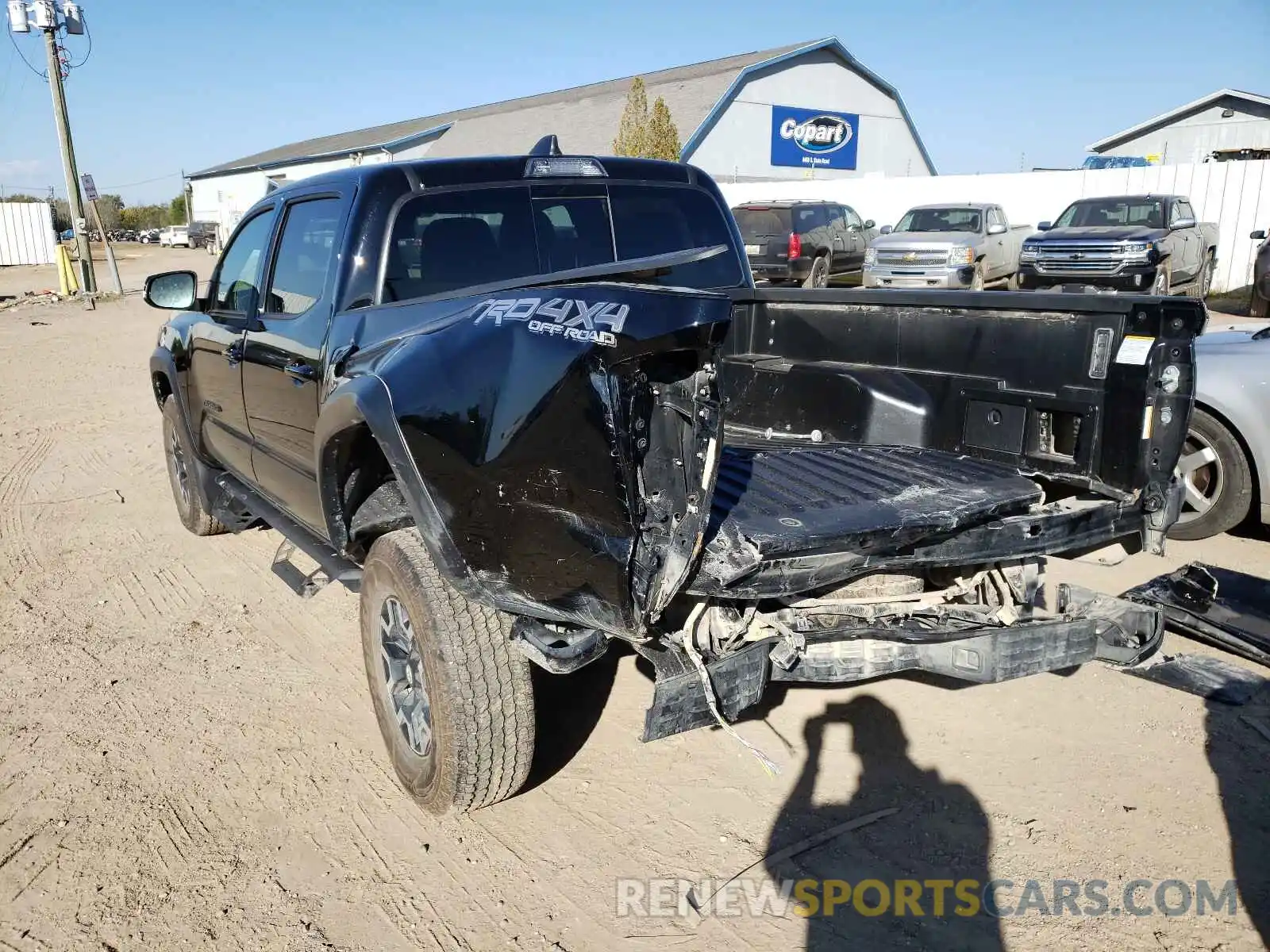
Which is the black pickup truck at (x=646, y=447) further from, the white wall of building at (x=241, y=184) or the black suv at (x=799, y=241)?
the white wall of building at (x=241, y=184)

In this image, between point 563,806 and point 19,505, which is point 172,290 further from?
point 563,806

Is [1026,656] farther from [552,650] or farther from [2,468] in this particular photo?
[2,468]

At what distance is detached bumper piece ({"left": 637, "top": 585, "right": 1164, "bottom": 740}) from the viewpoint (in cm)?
254

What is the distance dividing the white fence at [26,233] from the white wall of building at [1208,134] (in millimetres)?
42538

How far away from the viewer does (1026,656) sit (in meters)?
2.97

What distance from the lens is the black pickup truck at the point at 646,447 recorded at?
95.2 inches

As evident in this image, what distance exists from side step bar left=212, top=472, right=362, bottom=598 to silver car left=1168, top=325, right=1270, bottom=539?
14.2ft

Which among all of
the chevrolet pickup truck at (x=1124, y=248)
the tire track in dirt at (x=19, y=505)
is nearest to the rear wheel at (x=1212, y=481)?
the tire track in dirt at (x=19, y=505)

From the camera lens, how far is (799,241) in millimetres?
17688

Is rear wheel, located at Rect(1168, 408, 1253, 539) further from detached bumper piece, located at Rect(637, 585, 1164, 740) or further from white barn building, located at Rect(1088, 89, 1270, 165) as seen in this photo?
white barn building, located at Rect(1088, 89, 1270, 165)

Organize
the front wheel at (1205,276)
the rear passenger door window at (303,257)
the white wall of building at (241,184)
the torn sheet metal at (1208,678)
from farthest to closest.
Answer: the white wall of building at (241,184) → the front wheel at (1205,276) → the torn sheet metal at (1208,678) → the rear passenger door window at (303,257)

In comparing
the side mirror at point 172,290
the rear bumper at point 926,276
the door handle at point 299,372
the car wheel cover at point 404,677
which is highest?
the side mirror at point 172,290

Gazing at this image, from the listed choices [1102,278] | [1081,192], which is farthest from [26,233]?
[1102,278]

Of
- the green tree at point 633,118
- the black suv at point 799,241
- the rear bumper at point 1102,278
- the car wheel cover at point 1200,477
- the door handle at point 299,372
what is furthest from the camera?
the green tree at point 633,118
